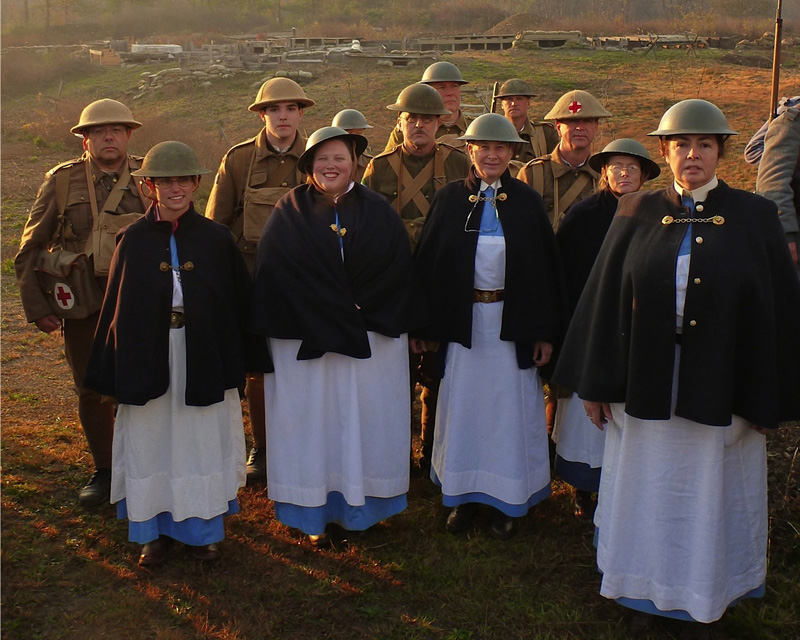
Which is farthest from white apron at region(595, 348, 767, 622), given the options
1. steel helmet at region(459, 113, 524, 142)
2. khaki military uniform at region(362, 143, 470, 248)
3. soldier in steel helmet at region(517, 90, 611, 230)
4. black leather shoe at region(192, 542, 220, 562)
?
khaki military uniform at region(362, 143, 470, 248)

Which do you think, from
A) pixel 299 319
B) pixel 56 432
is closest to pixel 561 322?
pixel 299 319

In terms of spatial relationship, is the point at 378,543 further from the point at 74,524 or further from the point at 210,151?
the point at 210,151

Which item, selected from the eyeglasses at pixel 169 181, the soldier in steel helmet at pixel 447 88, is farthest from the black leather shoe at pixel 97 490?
the soldier in steel helmet at pixel 447 88

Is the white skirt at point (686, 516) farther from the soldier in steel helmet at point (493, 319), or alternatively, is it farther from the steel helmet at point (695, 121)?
Result: the steel helmet at point (695, 121)

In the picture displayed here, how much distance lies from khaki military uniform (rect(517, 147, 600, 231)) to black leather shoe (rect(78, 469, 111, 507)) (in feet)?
11.2

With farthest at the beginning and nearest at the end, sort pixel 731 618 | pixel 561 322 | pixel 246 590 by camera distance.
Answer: pixel 561 322, pixel 246 590, pixel 731 618

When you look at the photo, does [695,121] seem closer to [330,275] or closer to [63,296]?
[330,275]

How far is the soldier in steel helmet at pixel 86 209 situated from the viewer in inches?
197

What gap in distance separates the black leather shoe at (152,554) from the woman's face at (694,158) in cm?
330

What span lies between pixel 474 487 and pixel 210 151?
14085 mm

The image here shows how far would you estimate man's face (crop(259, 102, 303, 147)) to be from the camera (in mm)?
5418

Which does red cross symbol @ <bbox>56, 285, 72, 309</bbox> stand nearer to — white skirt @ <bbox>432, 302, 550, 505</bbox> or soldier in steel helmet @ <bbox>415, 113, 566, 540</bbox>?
soldier in steel helmet @ <bbox>415, 113, 566, 540</bbox>

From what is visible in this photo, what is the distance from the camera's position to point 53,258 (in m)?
5.01

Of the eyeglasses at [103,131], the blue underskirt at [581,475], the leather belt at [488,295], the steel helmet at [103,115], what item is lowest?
Result: the blue underskirt at [581,475]
